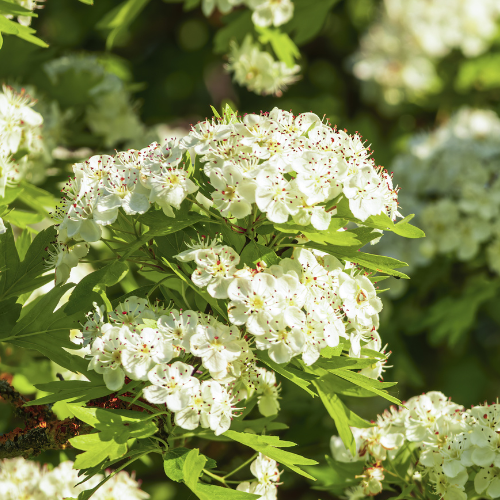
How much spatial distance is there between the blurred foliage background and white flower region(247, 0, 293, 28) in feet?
1.42

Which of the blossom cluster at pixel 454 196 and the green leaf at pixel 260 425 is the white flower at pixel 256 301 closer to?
the green leaf at pixel 260 425

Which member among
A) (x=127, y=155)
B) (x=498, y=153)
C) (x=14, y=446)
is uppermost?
(x=127, y=155)

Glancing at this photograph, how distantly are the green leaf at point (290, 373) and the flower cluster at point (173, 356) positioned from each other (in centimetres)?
2

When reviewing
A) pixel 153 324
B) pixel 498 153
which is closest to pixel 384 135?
pixel 498 153

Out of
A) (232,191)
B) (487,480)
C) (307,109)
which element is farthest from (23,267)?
(307,109)

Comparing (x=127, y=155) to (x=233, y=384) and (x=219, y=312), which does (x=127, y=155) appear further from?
(x=233, y=384)

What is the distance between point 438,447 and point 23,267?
3.48 ft

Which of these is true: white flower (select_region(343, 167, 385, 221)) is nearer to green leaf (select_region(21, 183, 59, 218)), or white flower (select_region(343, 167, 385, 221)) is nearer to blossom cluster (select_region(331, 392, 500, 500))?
blossom cluster (select_region(331, 392, 500, 500))

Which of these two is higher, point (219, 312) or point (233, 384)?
point (219, 312)

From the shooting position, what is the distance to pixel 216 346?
1240mm

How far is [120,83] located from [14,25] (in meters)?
0.98

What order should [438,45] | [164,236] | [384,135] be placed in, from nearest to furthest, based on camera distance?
1. [164,236]
2. [438,45]
3. [384,135]

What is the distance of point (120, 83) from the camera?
2.61 metres

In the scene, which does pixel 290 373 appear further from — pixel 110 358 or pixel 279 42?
pixel 279 42
